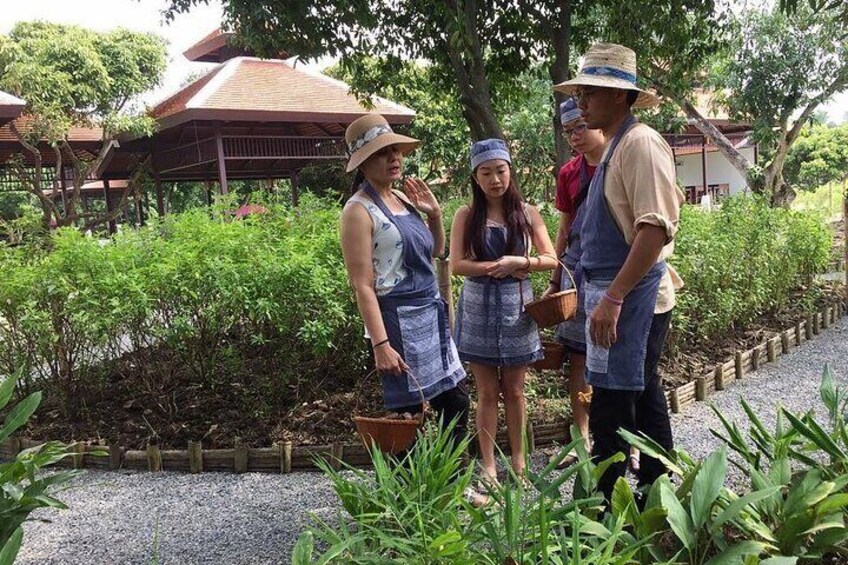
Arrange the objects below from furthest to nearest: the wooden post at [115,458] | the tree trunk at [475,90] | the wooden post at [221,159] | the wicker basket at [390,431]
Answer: the wooden post at [221,159] < the tree trunk at [475,90] < the wooden post at [115,458] < the wicker basket at [390,431]

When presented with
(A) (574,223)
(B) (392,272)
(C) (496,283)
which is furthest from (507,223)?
(B) (392,272)

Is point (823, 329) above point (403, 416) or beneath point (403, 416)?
beneath

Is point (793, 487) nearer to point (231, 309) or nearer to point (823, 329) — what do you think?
point (231, 309)

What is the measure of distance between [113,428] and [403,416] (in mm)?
2538

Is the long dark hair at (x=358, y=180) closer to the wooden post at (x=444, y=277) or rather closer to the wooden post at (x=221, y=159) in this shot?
the wooden post at (x=444, y=277)

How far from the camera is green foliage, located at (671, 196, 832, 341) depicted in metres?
5.21

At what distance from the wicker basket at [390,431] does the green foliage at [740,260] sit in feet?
10.0

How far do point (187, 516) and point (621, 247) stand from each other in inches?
90.0

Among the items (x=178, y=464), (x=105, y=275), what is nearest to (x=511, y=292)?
(x=178, y=464)

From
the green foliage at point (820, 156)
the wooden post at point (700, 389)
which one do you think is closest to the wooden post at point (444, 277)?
the wooden post at point (700, 389)

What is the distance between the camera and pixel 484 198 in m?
3.02

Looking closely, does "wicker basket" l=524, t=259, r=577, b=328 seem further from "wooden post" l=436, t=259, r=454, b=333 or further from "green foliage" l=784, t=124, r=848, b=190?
"green foliage" l=784, t=124, r=848, b=190

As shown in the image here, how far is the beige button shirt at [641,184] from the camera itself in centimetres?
211

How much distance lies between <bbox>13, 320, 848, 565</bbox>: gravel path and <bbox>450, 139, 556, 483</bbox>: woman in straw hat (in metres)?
0.90
